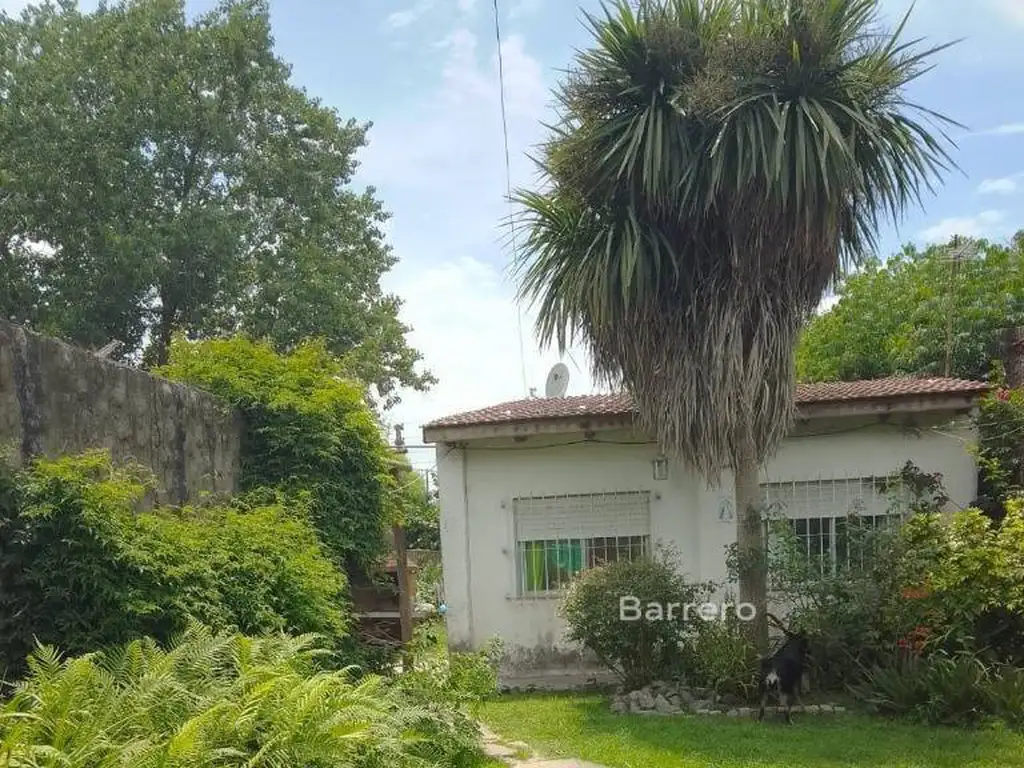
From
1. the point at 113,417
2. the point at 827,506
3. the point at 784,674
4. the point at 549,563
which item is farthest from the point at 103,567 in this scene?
the point at 827,506

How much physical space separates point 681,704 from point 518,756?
2121mm

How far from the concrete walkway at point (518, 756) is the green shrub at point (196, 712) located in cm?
160

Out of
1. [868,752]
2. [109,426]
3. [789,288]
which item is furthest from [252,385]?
[868,752]

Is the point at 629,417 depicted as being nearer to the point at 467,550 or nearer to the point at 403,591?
the point at 467,550

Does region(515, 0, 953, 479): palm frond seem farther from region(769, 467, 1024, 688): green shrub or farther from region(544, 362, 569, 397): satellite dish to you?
region(544, 362, 569, 397): satellite dish

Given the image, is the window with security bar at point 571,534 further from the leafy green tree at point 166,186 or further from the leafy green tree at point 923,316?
the leafy green tree at point 166,186

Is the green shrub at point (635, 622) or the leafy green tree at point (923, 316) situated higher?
the leafy green tree at point (923, 316)

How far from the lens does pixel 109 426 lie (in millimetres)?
5578

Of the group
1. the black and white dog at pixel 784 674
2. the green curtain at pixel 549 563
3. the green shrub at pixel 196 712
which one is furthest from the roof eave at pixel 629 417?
the green shrub at pixel 196 712

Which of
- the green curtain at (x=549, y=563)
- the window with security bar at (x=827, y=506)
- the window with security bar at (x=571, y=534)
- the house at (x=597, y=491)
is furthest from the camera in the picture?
the green curtain at (x=549, y=563)

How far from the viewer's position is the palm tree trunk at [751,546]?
8531 mm

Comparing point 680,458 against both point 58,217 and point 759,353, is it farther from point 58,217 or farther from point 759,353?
point 58,217

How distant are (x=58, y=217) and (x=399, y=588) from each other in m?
11.9

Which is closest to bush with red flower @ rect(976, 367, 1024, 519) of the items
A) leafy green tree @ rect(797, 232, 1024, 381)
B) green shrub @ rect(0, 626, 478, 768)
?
leafy green tree @ rect(797, 232, 1024, 381)
